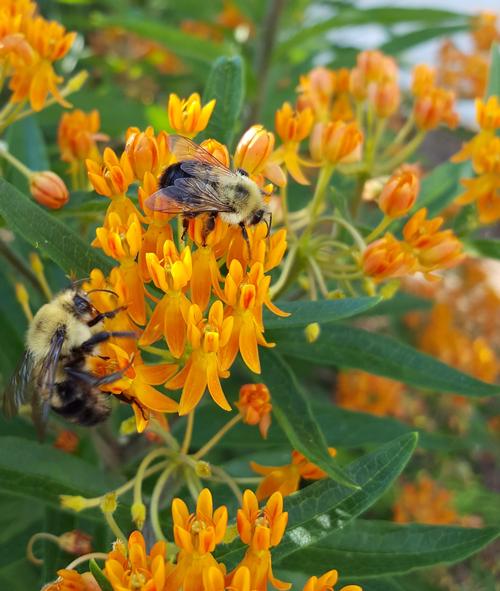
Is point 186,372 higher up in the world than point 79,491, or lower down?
higher up

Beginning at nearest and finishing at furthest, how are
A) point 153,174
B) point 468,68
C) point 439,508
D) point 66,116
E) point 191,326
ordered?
point 191,326 < point 153,174 < point 66,116 < point 439,508 < point 468,68

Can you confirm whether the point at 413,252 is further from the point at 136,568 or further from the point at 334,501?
the point at 136,568

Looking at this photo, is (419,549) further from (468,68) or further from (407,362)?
(468,68)

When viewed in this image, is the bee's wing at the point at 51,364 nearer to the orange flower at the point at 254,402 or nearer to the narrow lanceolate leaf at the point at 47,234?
the narrow lanceolate leaf at the point at 47,234

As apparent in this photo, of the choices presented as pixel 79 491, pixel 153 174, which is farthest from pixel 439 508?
pixel 153 174

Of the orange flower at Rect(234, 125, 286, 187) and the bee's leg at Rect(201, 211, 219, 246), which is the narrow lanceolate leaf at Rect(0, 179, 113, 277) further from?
the orange flower at Rect(234, 125, 286, 187)

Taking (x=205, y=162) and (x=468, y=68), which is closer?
(x=205, y=162)

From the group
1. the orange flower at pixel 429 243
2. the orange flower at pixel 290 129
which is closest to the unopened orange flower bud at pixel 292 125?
the orange flower at pixel 290 129

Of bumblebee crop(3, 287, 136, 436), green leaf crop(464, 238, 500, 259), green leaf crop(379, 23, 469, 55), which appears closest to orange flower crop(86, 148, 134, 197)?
bumblebee crop(3, 287, 136, 436)
